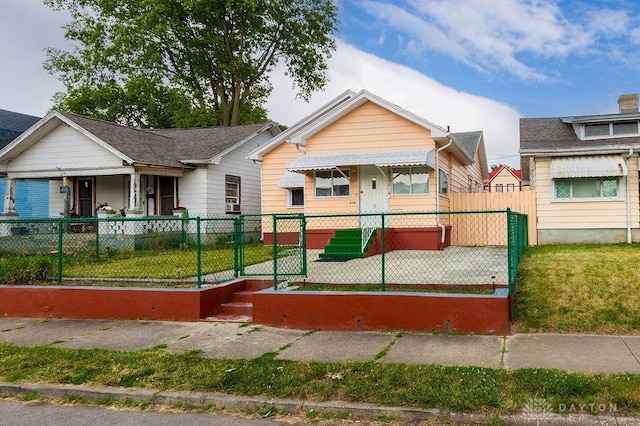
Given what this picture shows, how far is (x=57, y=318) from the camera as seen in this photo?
29.7ft

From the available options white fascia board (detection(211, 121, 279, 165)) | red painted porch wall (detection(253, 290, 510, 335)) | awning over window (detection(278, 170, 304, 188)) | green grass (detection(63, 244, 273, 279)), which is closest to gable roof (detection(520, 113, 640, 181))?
awning over window (detection(278, 170, 304, 188))

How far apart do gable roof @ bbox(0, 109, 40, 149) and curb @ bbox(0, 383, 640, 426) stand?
24.3 meters

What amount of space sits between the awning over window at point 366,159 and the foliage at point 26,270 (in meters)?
7.85

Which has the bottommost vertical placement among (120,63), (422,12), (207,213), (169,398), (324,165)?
(169,398)

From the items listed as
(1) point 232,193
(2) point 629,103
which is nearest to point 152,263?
(1) point 232,193

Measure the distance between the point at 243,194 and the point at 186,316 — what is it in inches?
570

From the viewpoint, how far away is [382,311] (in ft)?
24.6

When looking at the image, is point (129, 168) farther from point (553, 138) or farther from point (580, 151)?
point (580, 151)

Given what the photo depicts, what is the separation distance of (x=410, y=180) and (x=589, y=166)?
18.8ft

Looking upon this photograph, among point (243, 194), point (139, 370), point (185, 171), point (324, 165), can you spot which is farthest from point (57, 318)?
point (243, 194)

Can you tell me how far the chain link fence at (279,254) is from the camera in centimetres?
905

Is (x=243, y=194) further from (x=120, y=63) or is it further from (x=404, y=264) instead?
(x=120, y=63)

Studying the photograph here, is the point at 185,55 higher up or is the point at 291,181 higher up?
the point at 185,55

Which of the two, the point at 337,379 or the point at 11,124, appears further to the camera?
the point at 11,124
